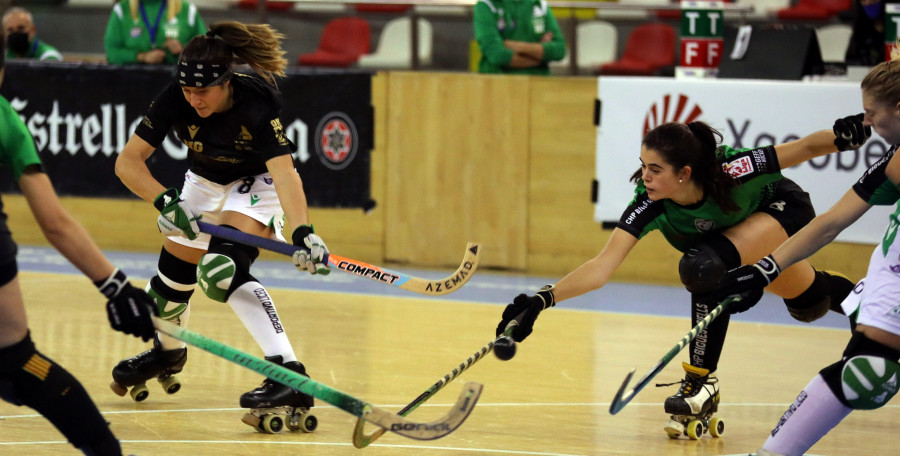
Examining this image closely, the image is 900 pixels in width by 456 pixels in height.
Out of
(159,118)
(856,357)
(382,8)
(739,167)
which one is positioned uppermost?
(159,118)

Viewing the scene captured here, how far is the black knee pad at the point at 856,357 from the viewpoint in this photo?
367cm

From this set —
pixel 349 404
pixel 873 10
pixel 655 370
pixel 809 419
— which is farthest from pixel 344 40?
pixel 809 419

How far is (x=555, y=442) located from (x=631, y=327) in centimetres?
265

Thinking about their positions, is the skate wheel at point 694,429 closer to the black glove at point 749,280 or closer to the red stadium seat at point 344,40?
the black glove at point 749,280

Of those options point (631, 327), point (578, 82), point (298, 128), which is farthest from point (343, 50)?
point (631, 327)

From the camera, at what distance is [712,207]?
16.0ft

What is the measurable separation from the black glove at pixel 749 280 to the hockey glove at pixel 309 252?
1478 mm

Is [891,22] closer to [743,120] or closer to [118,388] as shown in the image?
[743,120]

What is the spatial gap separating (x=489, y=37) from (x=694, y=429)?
186 inches

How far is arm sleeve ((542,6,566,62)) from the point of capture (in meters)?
9.09

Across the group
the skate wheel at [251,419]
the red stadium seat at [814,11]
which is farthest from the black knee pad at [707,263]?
the red stadium seat at [814,11]

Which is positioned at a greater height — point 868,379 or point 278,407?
point 868,379

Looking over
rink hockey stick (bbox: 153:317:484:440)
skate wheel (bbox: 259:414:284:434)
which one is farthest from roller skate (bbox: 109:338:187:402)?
rink hockey stick (bbox: 153:317:484:440)

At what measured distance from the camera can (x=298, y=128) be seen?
9328 millimetres
